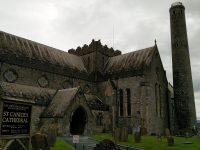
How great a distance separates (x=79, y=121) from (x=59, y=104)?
12.8ft

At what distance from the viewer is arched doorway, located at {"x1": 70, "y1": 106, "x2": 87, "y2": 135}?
2917cm

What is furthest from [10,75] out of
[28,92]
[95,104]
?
[95,104]

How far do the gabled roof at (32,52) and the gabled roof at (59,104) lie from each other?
631 centimetres

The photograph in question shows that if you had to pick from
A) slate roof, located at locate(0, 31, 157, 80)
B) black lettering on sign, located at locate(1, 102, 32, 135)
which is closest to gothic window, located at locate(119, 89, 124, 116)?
slate roof, located at locate(0, 31, 157, 80)

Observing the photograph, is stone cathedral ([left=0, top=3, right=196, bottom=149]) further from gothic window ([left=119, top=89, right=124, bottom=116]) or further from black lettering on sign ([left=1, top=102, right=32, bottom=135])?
black lettering on sign ([left=1, top=102, right=32, bottom=135])

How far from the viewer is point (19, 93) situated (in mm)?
26781

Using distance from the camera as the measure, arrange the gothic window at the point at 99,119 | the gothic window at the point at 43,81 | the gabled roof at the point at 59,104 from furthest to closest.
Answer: the gothic window at the point at 99,119
the gothic window at the point at 43,81
the gabled roof at the point at 59,104

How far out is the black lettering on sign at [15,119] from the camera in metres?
9.90

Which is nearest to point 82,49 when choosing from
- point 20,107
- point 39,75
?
point 39,75

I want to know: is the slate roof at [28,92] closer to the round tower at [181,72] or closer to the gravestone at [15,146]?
the gravestone at [15,146]

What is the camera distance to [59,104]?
27891 millimetres

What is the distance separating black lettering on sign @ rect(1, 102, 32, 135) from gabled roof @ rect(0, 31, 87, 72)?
19080 millimetres

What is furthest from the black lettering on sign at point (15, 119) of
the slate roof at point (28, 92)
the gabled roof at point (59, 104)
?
the gabled roof at point (59, 104)

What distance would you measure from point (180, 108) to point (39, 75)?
23.5 meters
